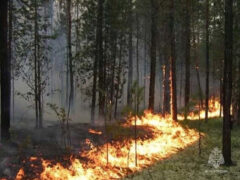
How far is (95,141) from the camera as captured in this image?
612 inches

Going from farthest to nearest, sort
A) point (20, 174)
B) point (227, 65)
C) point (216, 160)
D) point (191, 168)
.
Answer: point (216, 160), point (191, 168), point (227, 65), point (20, 174)

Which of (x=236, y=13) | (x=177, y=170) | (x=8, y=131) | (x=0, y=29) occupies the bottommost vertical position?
(x=177, y=170)

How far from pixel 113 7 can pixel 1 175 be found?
16.8 metres

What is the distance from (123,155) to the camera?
46.2ft

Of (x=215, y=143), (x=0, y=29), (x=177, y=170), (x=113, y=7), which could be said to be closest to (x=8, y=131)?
(x=0, y=29)

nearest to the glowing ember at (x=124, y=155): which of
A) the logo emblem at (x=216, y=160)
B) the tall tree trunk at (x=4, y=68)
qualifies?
the logo emblem at (x=216, y=160)

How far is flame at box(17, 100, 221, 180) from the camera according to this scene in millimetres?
11500

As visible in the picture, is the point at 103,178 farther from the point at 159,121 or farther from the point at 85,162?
the point at 159,121

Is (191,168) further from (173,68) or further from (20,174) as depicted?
(173,68)

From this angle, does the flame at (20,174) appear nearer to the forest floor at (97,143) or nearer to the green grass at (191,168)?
the forest floor at (97,143)

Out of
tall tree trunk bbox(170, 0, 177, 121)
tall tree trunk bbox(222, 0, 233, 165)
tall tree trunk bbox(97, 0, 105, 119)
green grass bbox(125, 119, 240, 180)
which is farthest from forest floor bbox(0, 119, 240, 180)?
tall tree trunk bbox(170, 0, 177, 121)

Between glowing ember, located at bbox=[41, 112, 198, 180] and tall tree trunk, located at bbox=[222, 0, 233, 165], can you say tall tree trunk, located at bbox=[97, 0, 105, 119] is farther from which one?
tall tree trunk, located at bbox=[222, 0, 233, 165]

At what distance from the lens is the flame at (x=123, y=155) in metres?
11.5

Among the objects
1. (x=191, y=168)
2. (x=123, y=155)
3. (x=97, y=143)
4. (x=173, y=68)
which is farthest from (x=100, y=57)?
(x=191, y=168)
